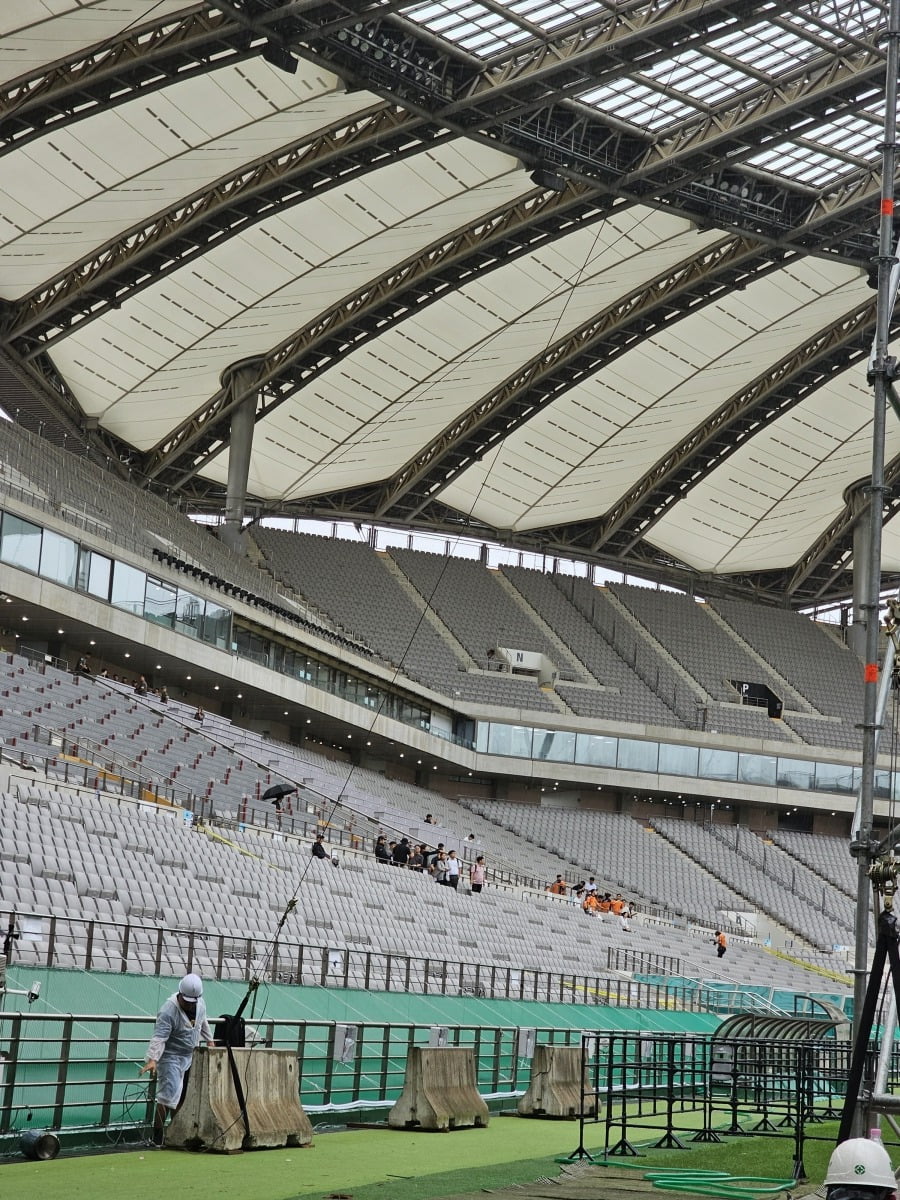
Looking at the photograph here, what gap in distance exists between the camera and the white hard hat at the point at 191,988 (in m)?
12.5

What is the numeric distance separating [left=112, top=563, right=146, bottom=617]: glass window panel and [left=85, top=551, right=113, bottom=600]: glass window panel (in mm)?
306

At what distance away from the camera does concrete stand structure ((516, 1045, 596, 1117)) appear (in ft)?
59.1

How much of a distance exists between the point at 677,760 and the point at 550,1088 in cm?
5055

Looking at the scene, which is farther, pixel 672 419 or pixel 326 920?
pixel 672 419

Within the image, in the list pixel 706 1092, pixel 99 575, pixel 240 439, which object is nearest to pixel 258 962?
pixel 706 1092

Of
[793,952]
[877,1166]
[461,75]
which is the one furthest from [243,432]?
[877,1166]

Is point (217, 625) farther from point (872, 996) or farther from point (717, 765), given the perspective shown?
point (872, 996)

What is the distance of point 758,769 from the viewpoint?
2707 inches

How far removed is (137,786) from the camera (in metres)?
34.5

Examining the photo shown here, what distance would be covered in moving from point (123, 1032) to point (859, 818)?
6.73 m

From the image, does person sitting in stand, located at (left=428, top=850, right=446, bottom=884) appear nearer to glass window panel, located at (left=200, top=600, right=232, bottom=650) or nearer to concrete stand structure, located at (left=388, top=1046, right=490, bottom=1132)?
glass window panel, located at (left=200, top=600, right=232, bottom=650)

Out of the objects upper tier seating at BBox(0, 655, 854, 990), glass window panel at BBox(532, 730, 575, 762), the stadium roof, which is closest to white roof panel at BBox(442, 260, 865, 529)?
the stadium roof

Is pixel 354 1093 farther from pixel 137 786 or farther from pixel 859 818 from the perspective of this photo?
pixel 137 786

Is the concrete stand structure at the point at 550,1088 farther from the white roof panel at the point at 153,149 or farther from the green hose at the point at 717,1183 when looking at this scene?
the white roof panel at the point at 153,149
